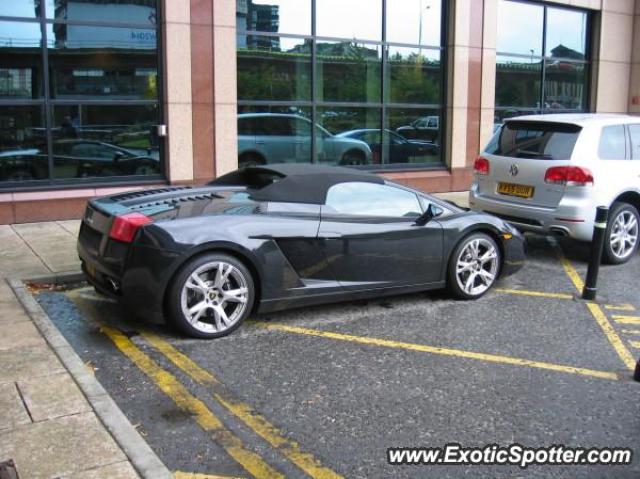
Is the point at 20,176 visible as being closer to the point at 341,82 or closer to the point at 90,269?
the point at 90,269

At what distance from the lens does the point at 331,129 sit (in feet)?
42.7

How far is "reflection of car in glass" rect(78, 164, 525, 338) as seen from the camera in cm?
538

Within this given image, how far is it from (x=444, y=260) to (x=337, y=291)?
1.18 metres

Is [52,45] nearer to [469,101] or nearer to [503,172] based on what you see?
[503,172]

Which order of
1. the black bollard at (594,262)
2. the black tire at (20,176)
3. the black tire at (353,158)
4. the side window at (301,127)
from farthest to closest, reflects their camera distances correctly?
the black tire at (353,158) → the side window at (301,127) → the black tire at (20,176) → the black bollard at (594,262)

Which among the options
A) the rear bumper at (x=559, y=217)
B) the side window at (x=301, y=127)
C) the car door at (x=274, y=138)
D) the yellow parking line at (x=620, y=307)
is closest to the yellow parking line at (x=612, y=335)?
the yellow parking line at (x=620, y=307)

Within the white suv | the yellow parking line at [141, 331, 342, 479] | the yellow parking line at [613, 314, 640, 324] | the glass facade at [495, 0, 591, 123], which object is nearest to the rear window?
the white suv

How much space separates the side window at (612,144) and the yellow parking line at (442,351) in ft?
12.9

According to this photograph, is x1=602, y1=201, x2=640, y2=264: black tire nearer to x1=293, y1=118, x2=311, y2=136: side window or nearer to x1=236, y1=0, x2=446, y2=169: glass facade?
x1=236, y1=0, x2=446, y2=169: glass facade

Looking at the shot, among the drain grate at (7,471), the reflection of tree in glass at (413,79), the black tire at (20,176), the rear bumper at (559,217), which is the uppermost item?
the reflection of tree in glass at (413,79)

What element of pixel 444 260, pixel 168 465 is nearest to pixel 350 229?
pixel 444 260

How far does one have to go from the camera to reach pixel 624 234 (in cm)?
856

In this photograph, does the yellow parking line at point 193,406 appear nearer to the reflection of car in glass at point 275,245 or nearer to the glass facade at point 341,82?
the reflection of car in glass at point 275,245

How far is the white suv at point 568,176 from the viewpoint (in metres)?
8.04
